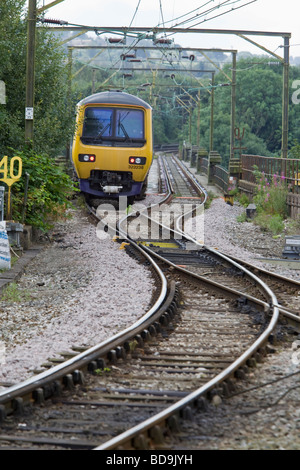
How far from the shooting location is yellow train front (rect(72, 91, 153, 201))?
731 inches

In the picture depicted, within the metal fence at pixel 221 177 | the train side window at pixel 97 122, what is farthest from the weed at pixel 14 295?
the metal fence at pixel 221 177

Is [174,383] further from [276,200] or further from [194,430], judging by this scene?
[276,200]

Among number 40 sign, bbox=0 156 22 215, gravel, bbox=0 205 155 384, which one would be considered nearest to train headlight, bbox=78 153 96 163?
number 40 sign, bbox=0 156 22 215

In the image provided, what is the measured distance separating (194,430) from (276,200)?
577 inches

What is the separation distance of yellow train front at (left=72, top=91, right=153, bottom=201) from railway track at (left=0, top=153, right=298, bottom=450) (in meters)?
9.99

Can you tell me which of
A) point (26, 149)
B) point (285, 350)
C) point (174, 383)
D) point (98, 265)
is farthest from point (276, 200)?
point (174, 383)

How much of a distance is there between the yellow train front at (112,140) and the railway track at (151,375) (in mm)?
9993

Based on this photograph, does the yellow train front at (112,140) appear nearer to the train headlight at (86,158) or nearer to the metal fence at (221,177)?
the train headlight at (86,158)

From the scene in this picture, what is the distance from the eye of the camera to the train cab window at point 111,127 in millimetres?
18609

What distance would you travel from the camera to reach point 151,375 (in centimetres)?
538

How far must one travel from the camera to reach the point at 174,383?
203 inches

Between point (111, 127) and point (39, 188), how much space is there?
19.3 ft

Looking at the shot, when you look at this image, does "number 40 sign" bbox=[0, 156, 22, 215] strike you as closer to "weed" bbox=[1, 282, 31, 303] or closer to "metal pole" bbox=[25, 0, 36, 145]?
"metal pole" bbox=[25, 0, 36, 145]

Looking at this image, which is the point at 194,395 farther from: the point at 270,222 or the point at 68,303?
the point at 270,222
